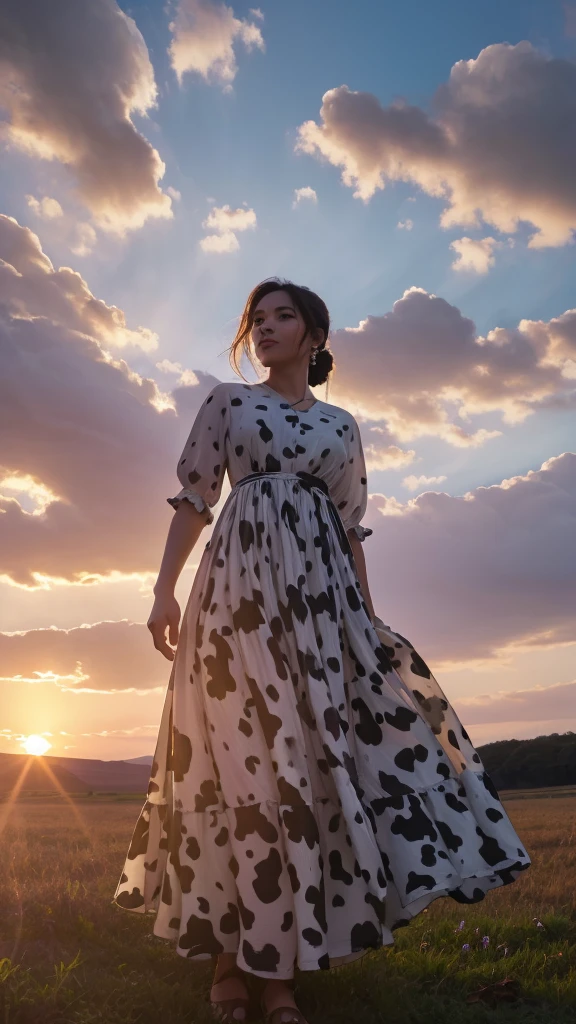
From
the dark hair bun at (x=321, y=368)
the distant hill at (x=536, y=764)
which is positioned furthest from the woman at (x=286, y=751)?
the distant hill at (x=536, y=764)

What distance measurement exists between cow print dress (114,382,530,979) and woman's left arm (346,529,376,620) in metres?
0.14

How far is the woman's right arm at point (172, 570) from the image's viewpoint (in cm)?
415

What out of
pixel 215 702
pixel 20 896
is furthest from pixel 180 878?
pixel 20 896

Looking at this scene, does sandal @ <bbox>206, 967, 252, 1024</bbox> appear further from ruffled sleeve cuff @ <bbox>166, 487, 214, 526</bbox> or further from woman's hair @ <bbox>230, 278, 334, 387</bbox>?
woman's hair @ <bbox>230, 278, 334, 387</bbox>

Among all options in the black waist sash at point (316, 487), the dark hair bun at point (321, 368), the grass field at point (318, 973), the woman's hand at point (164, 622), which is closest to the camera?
the grass field at point (318, 973)

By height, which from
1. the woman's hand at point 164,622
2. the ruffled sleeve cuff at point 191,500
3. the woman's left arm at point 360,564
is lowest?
the woman's hand at point 164,622

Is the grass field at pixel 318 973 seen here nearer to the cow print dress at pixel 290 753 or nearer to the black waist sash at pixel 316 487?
the cow print dress at pixel 290 753

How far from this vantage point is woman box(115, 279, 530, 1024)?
3492 millimetres

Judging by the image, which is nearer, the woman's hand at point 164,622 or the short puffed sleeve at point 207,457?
the woman's hand at point 164,622

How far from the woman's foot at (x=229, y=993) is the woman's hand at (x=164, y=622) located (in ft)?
4.86

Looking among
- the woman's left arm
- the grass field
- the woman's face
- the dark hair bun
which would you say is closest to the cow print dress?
the woman's left arm

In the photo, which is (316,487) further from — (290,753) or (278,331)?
(290,753)

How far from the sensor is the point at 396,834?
3.70 meters

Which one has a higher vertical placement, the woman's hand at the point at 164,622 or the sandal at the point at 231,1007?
the woman's hand at the point at 164,622
